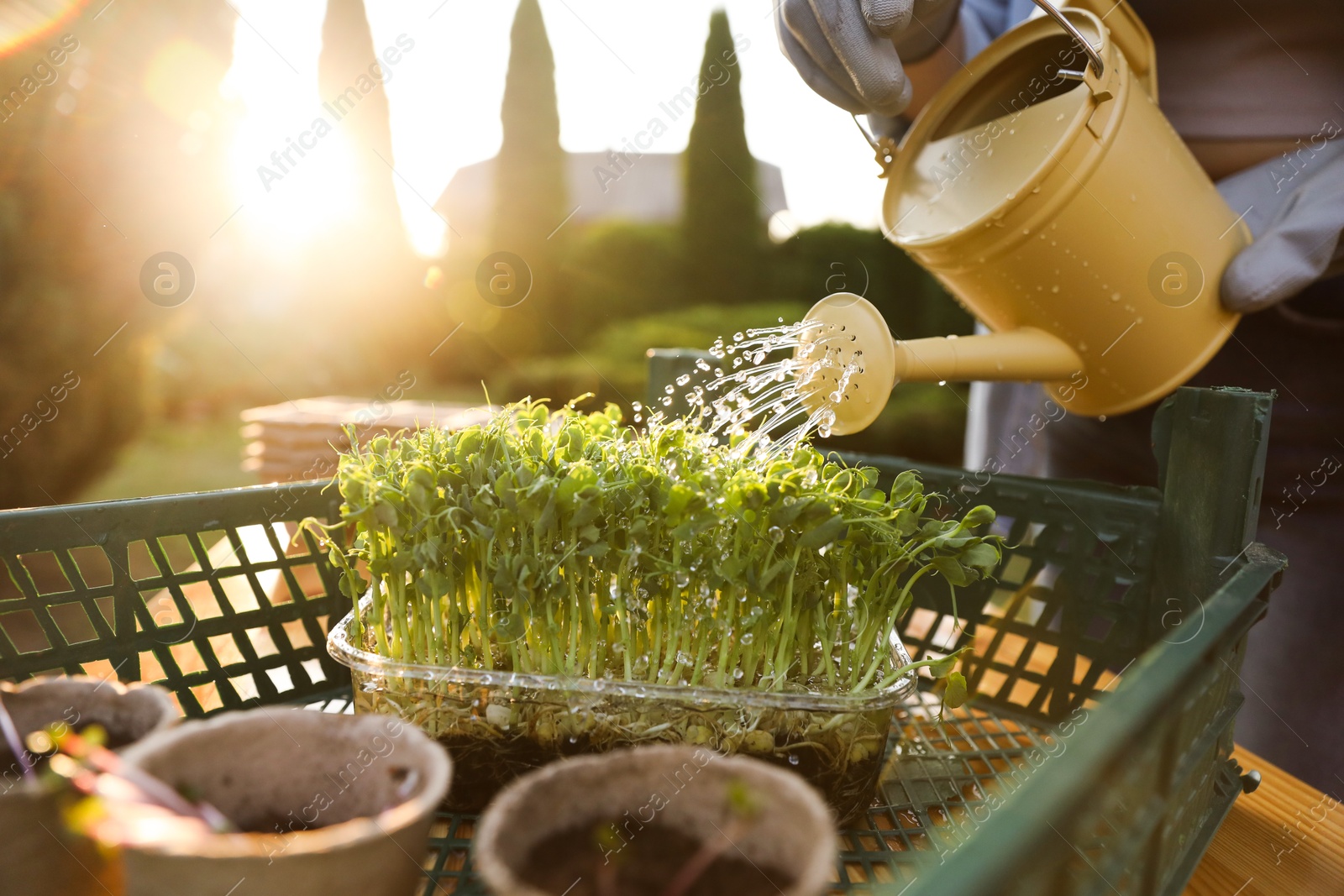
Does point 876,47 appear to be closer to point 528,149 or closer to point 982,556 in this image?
point 982,556

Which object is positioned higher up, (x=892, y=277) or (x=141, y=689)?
(x=141, y=689)

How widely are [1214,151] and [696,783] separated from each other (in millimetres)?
1249

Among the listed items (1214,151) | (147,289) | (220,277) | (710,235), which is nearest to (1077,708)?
(1214,151)

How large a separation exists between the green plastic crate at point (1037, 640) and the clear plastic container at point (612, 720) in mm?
60

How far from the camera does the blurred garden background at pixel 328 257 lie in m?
3.88

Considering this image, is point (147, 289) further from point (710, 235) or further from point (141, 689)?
point (141, 689)

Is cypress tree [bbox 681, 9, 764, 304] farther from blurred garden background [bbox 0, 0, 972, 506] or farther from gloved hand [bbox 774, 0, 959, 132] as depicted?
gloved hand [bbox 774, 0, 959, 132]

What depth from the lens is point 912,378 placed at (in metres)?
0.88

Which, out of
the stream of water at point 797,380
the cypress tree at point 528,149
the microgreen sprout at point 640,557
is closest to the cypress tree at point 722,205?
the cypress tree at point 528,149

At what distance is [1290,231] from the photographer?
940 mm

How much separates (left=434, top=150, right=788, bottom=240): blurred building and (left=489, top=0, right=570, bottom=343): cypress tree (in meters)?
0.17

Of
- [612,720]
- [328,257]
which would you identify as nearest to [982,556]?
[612,720]

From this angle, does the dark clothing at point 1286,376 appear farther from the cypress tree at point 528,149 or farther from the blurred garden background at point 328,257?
the cypress tree at point 528,149

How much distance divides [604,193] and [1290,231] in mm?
5758
